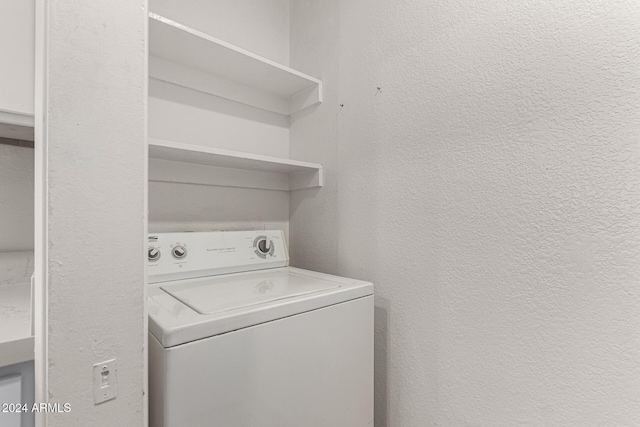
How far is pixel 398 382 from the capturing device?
3.58 feet

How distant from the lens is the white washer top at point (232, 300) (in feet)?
2.10

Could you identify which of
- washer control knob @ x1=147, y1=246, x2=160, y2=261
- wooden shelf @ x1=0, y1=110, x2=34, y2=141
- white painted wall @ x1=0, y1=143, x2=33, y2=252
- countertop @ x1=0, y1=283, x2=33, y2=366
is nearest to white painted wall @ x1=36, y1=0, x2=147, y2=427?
countertop @ x1=0, y1=283, x2=33, y2=366

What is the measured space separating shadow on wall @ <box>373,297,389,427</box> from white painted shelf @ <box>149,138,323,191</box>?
63cm

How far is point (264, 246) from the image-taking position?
1.34 metres

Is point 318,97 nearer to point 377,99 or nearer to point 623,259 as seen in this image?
point 377,99

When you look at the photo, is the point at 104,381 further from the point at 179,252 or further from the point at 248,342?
the point at 179,252

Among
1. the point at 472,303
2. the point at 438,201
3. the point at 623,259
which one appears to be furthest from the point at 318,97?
the point at 623,259

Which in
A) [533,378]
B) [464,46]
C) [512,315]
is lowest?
[533,378]

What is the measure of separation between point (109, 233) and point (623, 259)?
1.14 m

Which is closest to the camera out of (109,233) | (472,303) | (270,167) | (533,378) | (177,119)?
(109,233)

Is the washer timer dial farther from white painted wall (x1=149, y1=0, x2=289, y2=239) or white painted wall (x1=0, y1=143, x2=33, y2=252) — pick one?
white painted wall (x1=0, y1=143, x2=33, y2=252)

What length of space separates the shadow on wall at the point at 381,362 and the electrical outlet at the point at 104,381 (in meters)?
0.87

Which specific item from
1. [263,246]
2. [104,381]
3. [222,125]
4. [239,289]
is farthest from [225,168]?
[104,381]

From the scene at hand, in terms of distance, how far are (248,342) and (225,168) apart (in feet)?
2.91
